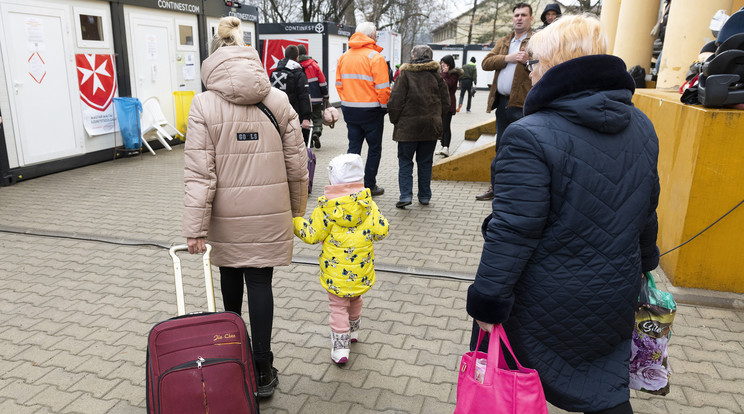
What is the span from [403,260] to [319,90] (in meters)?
6.20

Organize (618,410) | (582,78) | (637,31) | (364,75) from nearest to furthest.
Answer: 1. (582,78)
2. (618,410)
3. (364,75)
4. (637,31)

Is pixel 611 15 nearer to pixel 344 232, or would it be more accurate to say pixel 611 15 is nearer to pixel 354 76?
pixel 354 76

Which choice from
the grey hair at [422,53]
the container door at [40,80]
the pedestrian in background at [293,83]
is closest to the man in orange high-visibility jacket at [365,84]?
the grey hair at [422,53]

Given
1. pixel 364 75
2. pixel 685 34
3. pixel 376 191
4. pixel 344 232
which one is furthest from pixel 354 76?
pixel 344 232

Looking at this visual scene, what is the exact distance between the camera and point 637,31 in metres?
9.41

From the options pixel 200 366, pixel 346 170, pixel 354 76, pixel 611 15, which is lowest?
pixel 200 366

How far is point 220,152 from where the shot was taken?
271 centimetres

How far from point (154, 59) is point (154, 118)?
1088mm

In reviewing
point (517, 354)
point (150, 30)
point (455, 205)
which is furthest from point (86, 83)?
point (517, 354)

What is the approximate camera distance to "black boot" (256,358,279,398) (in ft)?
9.87

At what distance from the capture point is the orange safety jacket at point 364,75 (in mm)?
6785

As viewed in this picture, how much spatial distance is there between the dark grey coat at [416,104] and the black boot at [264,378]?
406cm

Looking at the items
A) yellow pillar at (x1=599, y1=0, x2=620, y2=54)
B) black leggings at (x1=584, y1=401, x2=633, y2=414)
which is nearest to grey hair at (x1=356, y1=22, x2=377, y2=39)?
black leggings at (x1=584, y1=401, x2=633, y2=414)

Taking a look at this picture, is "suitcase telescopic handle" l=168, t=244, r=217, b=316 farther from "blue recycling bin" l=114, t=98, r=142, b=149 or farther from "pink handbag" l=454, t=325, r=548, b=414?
"blue recycling bin" l=114, t=98, r=142, b=149
